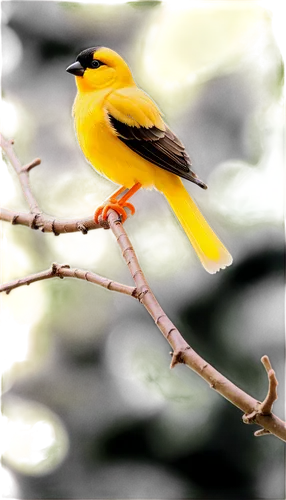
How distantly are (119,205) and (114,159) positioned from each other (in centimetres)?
9

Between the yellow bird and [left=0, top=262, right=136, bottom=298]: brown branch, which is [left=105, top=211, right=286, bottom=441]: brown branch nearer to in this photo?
[left=0, top=262, right=136, bottom=298]: brown branch

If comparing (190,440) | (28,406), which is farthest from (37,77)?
(190,440)

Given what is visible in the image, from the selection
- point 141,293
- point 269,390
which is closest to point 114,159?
point 141,293

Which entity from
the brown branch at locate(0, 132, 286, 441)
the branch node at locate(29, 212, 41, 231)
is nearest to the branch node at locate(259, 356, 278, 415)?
the brown branch at locate(0, 132, 286, 441)

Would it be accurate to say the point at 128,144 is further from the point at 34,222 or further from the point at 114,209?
the point at 34,222

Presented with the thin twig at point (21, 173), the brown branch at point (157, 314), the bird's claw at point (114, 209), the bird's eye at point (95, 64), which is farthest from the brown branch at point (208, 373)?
the bird's eye at point (95, 64)

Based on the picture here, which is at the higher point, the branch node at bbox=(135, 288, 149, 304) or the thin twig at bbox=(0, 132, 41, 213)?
the thin twig at bbox=(0, 132, 41, 213)

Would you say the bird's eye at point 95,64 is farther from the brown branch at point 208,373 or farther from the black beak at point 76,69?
the brown branch at point 208,373

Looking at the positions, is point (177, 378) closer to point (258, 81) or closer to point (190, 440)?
point (190, 440)

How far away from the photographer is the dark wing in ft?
3.59

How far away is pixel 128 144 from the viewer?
110 cm

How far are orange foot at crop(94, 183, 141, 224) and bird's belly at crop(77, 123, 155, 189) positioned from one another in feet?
0.05

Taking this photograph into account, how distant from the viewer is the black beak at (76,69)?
1.15m

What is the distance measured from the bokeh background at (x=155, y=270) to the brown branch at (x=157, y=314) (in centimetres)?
5
